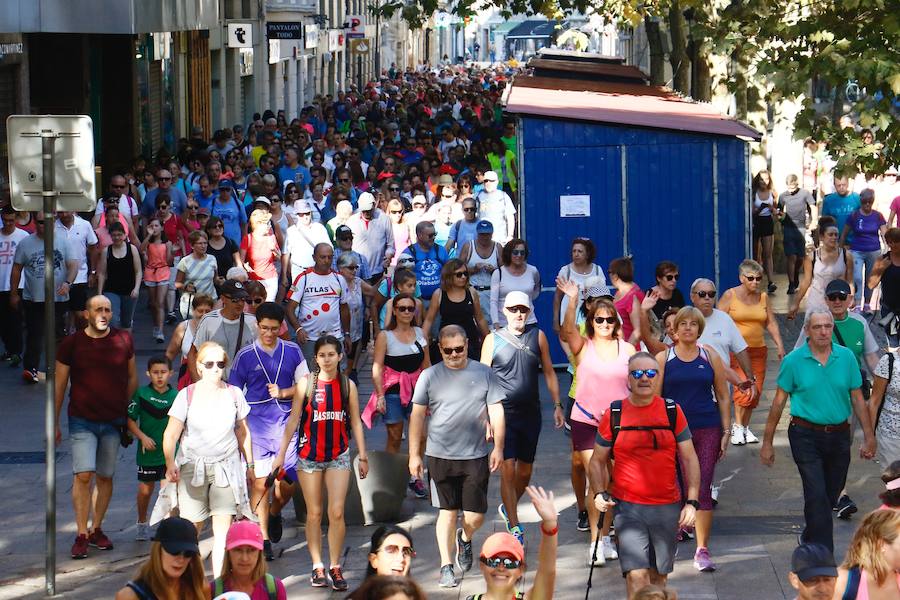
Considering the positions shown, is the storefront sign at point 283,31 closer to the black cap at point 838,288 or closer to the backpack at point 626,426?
the black cap at point 838,288

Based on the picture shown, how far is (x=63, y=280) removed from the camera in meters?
15.3

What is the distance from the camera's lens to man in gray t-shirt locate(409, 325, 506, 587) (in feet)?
30.7

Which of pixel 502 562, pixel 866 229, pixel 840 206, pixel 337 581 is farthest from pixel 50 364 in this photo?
pixel 840 206

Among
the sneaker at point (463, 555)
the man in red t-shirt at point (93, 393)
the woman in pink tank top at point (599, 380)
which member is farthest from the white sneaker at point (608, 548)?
the man in red t-shirt at point (93, 393)

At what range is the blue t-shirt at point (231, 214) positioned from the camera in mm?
17933

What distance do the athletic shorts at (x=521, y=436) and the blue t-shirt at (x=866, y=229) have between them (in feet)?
28.8

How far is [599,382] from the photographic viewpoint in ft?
31.9

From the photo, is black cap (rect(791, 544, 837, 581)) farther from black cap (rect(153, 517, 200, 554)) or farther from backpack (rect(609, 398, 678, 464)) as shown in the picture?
black cap (rect(153, 517, 200, 554))

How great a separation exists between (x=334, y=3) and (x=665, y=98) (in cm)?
4358

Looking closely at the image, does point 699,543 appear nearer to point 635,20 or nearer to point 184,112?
point 635,20

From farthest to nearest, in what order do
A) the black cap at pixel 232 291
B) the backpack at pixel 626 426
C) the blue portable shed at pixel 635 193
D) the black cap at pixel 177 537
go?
the blue portable shed at pixel 635 193 → the black cap at pixel 232 291 → the backpack at pixel 626 426 → the black cap at pixel 177 537

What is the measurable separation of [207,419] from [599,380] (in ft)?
7.48

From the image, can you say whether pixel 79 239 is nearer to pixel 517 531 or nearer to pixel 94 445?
pixel 94 445

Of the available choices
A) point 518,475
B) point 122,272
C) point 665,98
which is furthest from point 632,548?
point 665,98
